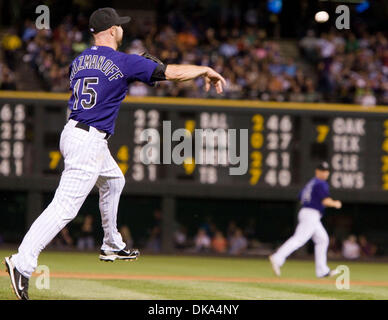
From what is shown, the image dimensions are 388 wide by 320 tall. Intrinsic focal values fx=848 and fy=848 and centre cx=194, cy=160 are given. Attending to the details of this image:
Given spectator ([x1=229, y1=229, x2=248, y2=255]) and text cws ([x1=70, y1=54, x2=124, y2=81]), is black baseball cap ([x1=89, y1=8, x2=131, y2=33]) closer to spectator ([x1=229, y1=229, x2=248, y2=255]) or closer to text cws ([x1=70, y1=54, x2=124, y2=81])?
text cws ([x1=70, y1=54, x2=124, y2=81])

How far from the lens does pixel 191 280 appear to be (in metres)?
Result: 12.3

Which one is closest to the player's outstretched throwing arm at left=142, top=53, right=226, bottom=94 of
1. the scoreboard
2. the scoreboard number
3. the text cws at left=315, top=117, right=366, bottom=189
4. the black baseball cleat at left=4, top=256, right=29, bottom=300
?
the black baseball cleat at left=4, top=256, right=29, bottom=300

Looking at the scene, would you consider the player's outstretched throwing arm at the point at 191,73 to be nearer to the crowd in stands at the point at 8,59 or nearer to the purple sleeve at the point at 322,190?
the purple sleeve at the point at 322,190

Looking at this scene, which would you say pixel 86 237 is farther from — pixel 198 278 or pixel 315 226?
pixel 315 226

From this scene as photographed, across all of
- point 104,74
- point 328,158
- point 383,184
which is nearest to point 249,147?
point 328,158

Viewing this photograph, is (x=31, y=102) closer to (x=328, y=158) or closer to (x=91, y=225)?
(x=91, y=225)

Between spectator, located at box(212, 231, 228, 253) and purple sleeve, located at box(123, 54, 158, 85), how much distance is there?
12.2 metres

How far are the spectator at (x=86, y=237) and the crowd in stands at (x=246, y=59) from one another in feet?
10.1

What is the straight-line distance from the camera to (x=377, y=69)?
2052 centimetres

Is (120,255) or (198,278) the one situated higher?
(120,255)

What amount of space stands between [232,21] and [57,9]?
480cm

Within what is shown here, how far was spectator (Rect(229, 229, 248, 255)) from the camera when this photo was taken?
19500 millimetres

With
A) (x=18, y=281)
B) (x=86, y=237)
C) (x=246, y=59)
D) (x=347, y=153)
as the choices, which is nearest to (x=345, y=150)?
(x=347, y=153)

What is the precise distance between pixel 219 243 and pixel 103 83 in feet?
40.6
